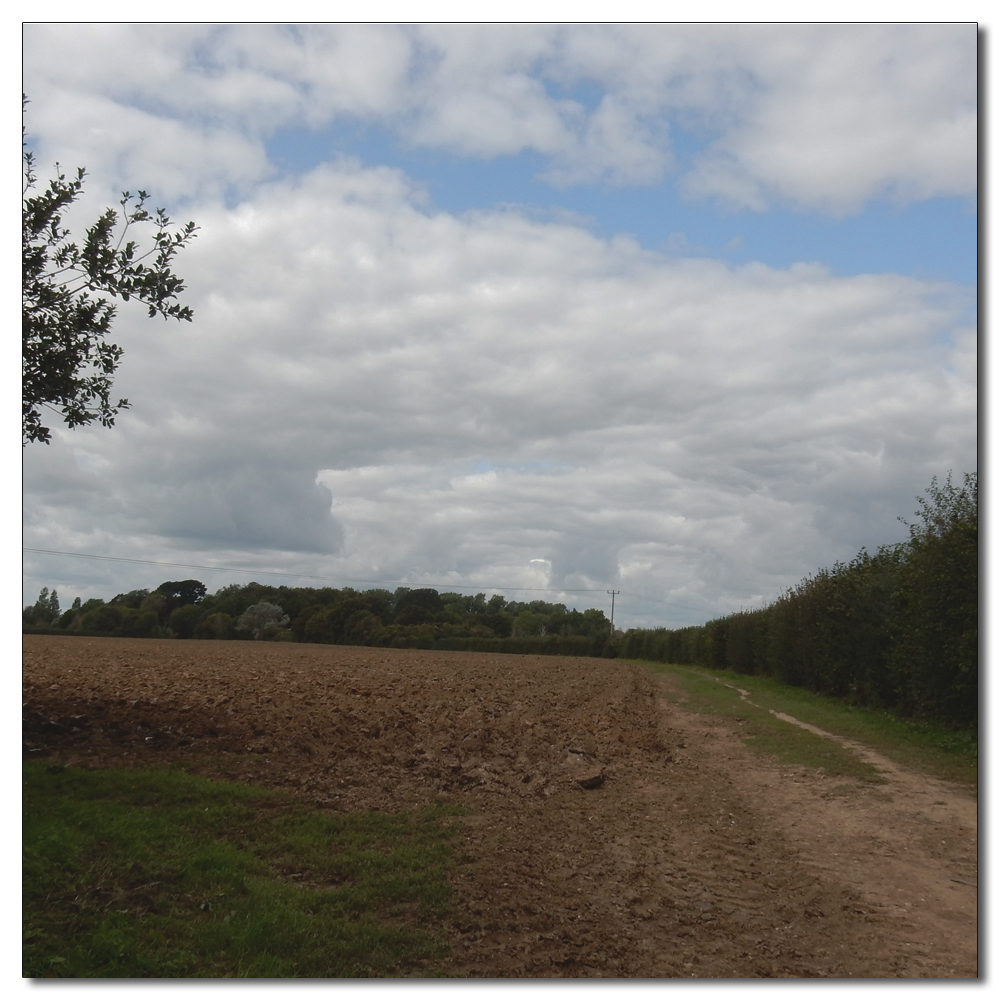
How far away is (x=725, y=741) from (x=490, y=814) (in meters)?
9.43

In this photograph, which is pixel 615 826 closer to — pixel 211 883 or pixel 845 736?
pixel 211 883

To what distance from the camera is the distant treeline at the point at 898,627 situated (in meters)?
16.2

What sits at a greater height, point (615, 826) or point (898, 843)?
point (898, 843)

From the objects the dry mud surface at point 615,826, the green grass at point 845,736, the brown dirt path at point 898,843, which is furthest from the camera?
the green grass at point 845,736

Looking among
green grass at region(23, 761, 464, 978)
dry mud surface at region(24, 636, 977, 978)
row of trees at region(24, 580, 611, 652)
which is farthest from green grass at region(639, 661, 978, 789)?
row of trees at region(24, 580, 611, 652)

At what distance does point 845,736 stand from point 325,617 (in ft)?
205

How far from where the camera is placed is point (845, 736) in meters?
17.9

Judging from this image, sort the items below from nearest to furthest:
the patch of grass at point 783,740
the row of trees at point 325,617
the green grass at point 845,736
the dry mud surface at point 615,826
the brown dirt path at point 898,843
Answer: the dry mud surface at point 615,826, the brown dirt path at point 898,843, the patch of grass at point 783,740, the green grass at point 845,736, the row of trees at point 325,617

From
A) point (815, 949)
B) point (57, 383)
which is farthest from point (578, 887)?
point (57, 383)

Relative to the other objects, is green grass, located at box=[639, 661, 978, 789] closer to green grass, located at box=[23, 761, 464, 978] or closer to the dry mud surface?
the dry mud surface

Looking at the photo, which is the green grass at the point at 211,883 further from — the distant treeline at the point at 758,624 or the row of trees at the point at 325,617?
the row of trees at the point at 325,617

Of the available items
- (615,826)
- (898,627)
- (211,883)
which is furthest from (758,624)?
(211,883)

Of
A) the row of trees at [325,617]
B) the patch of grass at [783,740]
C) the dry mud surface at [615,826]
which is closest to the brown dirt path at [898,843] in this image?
the dry mud surface at [615,826]

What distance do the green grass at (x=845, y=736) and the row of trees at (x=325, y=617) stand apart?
3052cm
